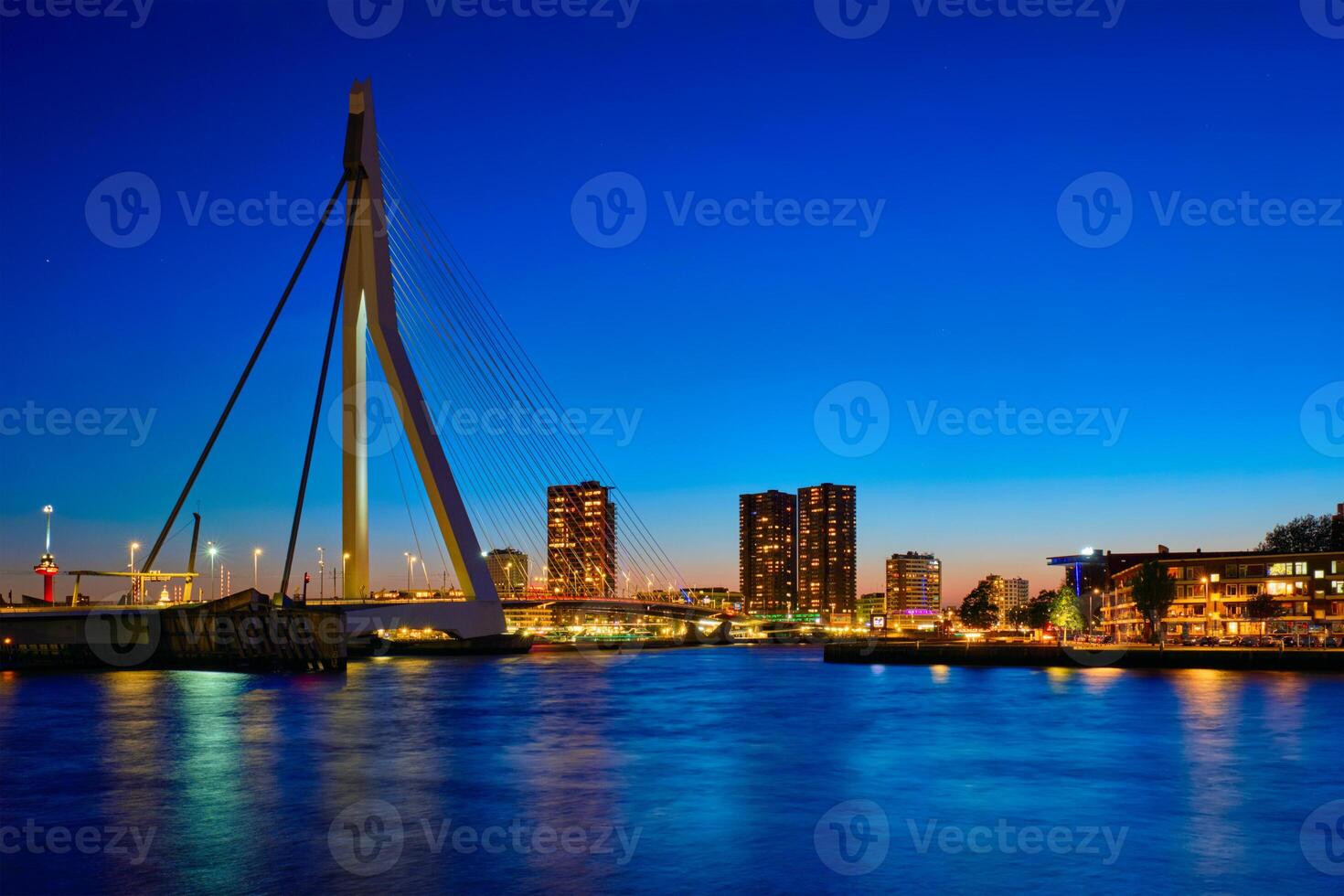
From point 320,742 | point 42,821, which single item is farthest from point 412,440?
point 42,821

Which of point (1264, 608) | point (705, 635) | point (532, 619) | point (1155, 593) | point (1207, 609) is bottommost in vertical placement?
point (705, 635)

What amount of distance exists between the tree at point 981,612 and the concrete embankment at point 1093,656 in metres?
57.8

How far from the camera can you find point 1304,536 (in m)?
98.5

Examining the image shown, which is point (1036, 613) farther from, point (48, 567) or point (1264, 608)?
point (48, 567)

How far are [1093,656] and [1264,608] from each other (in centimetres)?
1870

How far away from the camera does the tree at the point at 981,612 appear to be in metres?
144

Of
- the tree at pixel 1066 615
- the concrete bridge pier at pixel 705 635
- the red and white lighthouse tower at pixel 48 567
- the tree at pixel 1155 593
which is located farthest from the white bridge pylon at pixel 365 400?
the concrete bridge pier at pixel 705 635

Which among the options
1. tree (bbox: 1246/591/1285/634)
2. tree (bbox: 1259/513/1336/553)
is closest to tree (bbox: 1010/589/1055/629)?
tree (bbox: 1259/513/1336/553)

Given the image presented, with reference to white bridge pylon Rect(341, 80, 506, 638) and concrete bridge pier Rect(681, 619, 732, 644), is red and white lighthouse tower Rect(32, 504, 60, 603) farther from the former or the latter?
concrete bridge pier Rect(681, 619, 732, 644)

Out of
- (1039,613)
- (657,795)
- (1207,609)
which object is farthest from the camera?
(1039,613)

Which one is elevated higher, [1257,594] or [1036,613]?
[1257,594]

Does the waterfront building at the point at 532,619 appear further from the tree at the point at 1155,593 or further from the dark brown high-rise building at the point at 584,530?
the tree at the point at 1155,593

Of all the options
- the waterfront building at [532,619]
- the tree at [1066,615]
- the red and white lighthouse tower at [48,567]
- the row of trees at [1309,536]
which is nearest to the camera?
the red and white lighthouse tower at [48,567]

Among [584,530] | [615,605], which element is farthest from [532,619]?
[615,605]
